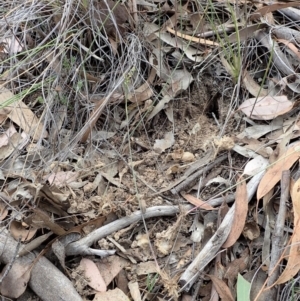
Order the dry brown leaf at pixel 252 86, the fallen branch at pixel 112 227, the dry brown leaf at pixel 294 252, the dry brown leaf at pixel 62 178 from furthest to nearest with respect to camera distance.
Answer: the dry brown leaf at pixel 252 86 → the dry brown leaf at pixel 62 178 → the fallen branch at pixel 112 227 → the dry brown leaf at pixel 294 252

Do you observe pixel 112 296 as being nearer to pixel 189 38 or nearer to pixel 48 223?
pixel 48 223

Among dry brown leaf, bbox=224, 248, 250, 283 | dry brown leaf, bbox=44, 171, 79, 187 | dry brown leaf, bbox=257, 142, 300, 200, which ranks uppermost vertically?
dry brown leaf, bbox=44, 171, 79, 187

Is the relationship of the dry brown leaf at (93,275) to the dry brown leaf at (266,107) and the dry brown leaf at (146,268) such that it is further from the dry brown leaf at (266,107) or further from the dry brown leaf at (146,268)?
the dry brown leaf at (266,107)

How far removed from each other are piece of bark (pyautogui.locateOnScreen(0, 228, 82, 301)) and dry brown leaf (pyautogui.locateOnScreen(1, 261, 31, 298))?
16 millimetres

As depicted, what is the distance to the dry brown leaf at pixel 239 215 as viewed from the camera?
4.57 feet

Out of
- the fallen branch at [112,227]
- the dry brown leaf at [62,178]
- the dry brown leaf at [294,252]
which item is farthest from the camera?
the dry brown leaf at [62,178]

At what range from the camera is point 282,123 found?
1617mm

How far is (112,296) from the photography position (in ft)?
4.53

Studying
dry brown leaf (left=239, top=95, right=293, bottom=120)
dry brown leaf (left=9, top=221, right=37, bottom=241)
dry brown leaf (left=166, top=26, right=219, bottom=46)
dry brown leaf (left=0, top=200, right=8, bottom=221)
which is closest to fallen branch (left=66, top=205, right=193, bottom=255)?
dry brown leaf (left=9, top=221, right=37, bottom=241)

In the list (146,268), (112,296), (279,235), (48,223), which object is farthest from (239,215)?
(48,223)

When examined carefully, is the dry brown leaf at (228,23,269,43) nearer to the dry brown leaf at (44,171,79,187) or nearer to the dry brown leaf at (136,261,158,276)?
the dry brown leaf at (44,171,79,187)

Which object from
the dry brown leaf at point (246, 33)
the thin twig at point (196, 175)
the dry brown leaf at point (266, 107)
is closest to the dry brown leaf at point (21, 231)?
the thin twig at point (196, 175)

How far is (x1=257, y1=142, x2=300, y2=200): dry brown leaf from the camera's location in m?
1.44

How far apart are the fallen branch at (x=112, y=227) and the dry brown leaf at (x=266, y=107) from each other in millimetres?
372
